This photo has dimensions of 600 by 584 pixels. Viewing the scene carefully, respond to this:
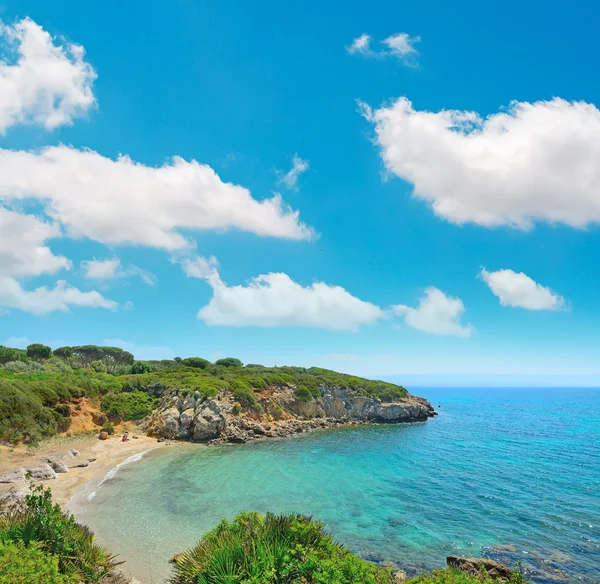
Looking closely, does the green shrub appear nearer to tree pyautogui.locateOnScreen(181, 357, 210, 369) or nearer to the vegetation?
the vegetation

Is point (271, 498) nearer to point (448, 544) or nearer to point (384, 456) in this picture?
point (448, 544)

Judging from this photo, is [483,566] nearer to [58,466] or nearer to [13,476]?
[13,476]

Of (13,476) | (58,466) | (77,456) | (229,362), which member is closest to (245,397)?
(77,456)

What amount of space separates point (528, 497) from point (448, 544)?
545 inches

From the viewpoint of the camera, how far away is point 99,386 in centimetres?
5862

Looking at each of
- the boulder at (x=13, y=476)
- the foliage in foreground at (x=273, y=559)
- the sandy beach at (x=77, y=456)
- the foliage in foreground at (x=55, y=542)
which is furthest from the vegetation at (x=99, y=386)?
the foliage in foreground at (x=273, y=559)

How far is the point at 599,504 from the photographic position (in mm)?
29359

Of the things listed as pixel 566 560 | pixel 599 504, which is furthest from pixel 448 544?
pixel 599 504

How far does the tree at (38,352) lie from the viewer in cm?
8500

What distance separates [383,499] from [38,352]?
8683cm

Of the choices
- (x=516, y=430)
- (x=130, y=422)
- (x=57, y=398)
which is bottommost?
(x=516, y=430)

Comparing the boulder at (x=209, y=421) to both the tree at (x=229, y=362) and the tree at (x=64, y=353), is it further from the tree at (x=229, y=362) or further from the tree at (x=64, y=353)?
the tree at (x=64, y=353)

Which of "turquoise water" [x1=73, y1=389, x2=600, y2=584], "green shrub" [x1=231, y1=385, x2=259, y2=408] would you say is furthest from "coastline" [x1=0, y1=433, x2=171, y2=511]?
"green shrub" [x1=231, y1=385, x2=259, y2=408]

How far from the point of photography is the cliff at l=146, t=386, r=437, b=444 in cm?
5166
